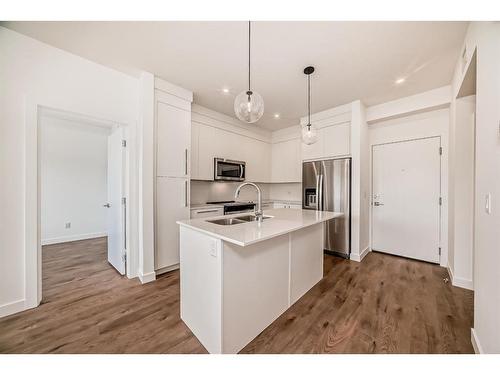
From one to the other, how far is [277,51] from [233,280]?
7.16ft

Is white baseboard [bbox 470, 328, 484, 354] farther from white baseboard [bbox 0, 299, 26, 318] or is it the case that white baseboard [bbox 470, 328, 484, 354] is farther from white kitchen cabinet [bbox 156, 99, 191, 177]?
white baseboard [bbox 0, 299, 26, 318]

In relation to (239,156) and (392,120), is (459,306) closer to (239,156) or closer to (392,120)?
(392,120)

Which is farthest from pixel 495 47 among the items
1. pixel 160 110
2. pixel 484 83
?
pixel 160 110

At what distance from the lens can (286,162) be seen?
15.3 ft

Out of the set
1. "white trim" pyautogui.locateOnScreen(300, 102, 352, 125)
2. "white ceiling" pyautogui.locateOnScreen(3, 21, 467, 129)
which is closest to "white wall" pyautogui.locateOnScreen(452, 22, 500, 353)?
"white ceiling" pyautogui.locateOnScreen(3, 21, 467, 129)

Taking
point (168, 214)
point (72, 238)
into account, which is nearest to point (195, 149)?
point (168, 214)

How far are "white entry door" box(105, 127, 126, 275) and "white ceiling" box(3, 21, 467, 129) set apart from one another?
0.98 m

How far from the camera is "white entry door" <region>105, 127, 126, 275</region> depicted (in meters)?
2.60

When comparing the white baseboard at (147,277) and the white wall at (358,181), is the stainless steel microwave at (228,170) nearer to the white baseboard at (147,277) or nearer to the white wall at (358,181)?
the white baseboard at (147,277)

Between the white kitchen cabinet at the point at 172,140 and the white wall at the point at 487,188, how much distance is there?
294 cm

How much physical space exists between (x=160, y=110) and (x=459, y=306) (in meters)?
4.01

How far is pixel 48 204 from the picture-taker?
13.2 feet
